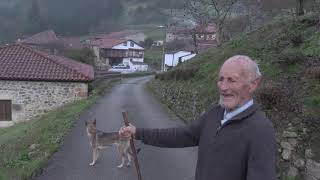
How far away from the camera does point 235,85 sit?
307 centimetres

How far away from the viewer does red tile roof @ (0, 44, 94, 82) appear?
25.5 meters

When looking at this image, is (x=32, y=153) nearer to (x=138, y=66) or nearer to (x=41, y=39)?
(x=138, y=66)

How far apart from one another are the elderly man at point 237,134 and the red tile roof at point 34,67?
23.1 meters

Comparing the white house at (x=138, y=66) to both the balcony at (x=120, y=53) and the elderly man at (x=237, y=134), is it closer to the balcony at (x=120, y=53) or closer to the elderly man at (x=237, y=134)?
the balcony at (x=120, y=53)

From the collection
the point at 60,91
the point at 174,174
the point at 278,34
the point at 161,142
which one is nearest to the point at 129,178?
the point at 174,174

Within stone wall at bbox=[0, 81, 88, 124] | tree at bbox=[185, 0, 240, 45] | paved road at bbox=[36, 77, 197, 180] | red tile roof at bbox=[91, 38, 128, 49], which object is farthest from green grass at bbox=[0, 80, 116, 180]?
red tile roof at bbox=[91, 38, 128, 49]

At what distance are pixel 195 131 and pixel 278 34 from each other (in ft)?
49.6

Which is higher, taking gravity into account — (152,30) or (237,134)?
(152,30)

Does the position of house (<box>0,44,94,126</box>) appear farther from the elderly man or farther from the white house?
the white house

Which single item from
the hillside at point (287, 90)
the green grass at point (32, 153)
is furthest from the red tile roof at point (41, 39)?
the green grass at point (32, 153)

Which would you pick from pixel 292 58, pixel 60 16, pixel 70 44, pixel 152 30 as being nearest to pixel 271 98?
pixel 292 58

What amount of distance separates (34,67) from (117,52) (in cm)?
6594

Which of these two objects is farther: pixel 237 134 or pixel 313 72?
pixel 313 72

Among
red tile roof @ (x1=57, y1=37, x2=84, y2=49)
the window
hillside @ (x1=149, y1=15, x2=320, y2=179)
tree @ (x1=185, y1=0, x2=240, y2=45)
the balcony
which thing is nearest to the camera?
hillside @ (x1=149, y1=15, x2=320, y2=179)
